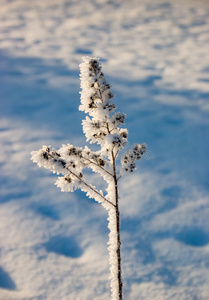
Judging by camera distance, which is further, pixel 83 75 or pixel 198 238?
pixel 198 238

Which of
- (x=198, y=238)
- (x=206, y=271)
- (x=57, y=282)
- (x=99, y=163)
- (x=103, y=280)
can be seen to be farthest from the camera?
(x=198, y=238)

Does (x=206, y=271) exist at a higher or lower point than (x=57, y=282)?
higher

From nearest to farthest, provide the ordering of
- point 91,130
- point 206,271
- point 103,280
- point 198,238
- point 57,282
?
point 91,130 < point 57,282 < point 103,280 < point 206,271 < point 198,238

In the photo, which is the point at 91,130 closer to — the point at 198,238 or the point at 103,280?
the point at 103,280

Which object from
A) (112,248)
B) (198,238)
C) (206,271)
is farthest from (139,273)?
(112,248)

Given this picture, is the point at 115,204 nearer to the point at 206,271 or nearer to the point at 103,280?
the point at 103,280

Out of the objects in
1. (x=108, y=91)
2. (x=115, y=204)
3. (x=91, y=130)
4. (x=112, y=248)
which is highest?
(x=108, y=91)

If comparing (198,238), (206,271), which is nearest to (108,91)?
(206,271)
